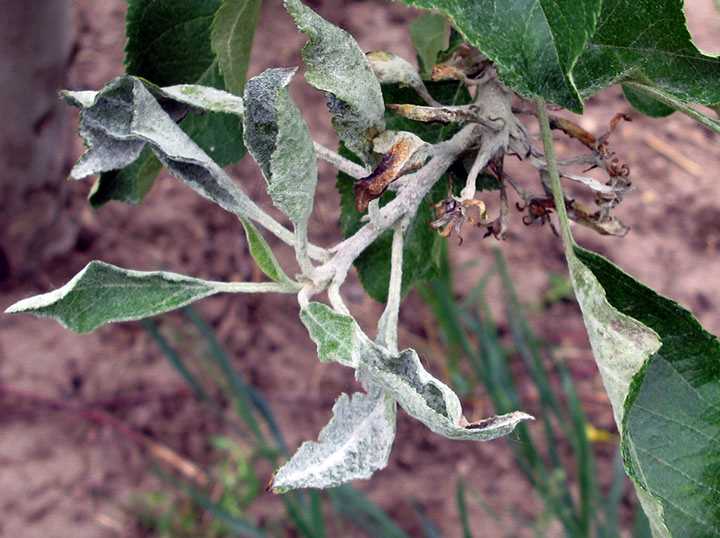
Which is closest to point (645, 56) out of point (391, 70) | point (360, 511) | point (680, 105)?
point (680, 105)

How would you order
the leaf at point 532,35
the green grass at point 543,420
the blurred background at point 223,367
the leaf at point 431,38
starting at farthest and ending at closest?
the blurred background at point 223,367, the green grass at point 543,420, the leaf at point 431,38, the leaf at point 532,35

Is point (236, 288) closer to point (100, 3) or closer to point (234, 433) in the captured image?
point (234, 433)

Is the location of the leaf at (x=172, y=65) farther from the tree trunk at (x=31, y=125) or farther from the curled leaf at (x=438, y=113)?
the tree trunk at (x=31, y=125)

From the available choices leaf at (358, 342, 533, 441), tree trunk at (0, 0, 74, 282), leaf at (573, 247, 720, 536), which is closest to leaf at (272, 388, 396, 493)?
leaf at (358, 342, 533, 441)

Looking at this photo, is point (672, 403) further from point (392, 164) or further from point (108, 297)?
point (108, 297)

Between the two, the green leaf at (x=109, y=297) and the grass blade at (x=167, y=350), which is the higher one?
the green leaf at (x=109, y=297)

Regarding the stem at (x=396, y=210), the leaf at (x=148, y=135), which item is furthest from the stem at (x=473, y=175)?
the leaf at (x=148, y=135)
